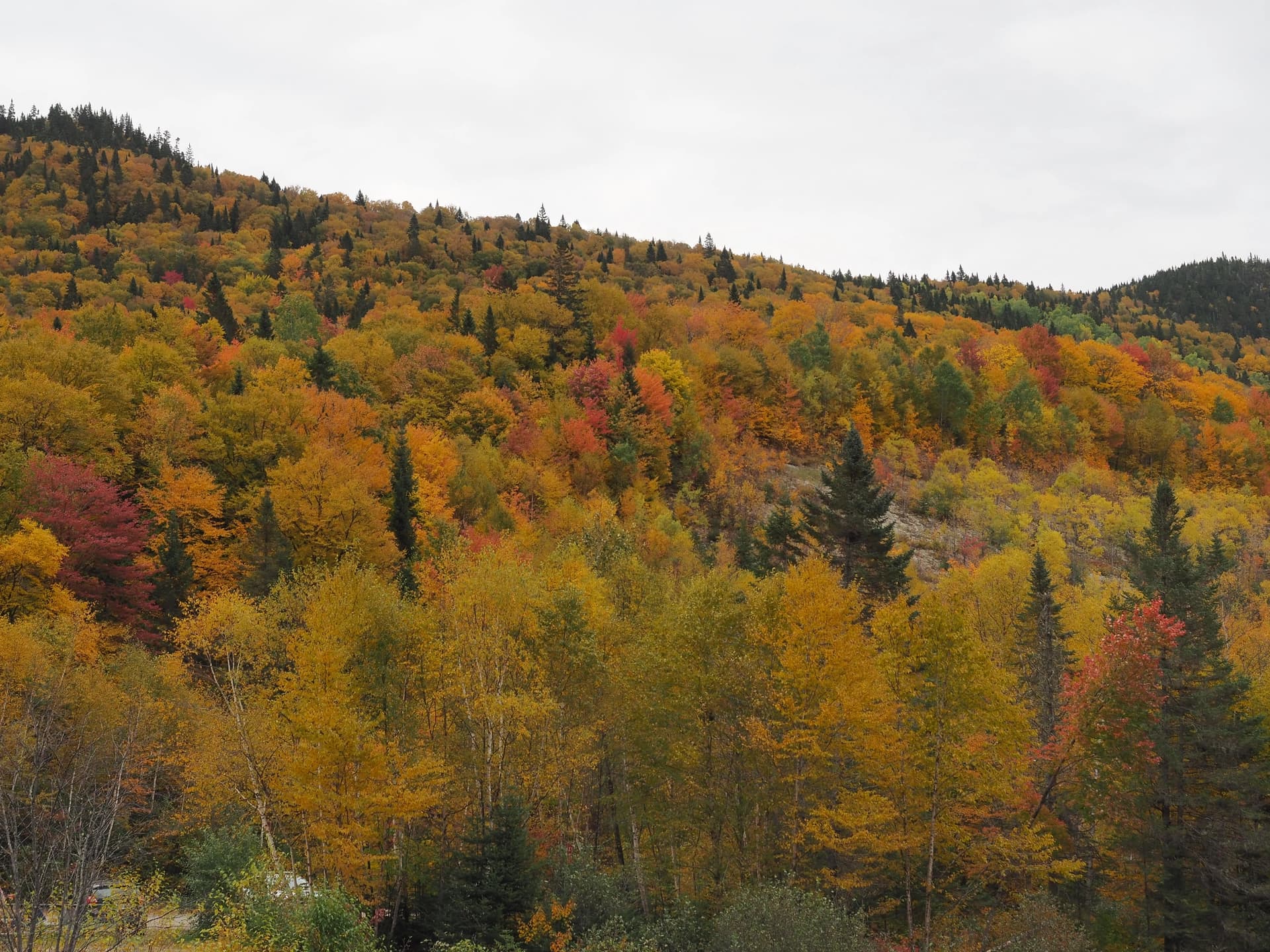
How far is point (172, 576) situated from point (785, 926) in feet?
116

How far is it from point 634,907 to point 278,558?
24.8m

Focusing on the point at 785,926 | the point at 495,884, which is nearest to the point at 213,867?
the point at 495,884

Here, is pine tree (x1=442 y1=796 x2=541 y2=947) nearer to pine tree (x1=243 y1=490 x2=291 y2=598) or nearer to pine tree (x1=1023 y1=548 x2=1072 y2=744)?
pine tree (x1=243 y1=490 x2=291 y2=598)

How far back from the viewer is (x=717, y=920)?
76.0 ft

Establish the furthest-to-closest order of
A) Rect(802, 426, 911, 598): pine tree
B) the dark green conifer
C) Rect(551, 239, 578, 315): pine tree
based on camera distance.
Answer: Rect(551, 239, 578, 315): pine tree
the dark green conifer
Rect(802, 426, 911, 598): pine tree

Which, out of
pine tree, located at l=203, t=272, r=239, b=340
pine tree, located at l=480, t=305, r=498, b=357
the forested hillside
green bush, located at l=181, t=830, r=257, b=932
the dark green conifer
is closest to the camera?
green bush, located at l=181, t=830, r=257, b=932

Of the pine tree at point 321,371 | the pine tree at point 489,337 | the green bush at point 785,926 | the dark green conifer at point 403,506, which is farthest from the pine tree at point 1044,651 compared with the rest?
the pine tree at point 489,337

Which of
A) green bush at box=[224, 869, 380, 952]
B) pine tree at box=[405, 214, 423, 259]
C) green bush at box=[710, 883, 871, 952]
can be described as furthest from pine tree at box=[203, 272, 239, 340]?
green bush at box=[710, 883, 871, 952]

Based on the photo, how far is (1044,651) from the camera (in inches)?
1741

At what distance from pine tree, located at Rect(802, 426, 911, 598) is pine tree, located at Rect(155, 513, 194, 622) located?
33.0m

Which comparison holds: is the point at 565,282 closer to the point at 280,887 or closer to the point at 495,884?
the point at 495,884

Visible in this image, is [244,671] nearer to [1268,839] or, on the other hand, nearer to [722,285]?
[1268,839]

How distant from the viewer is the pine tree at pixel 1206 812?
1027 inches

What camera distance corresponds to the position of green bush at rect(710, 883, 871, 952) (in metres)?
20.7
